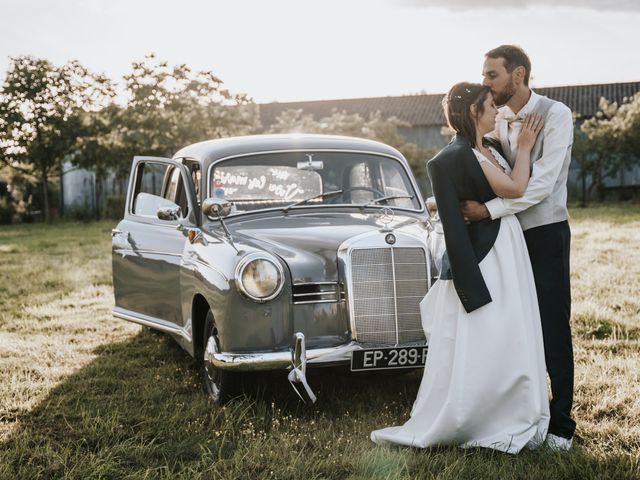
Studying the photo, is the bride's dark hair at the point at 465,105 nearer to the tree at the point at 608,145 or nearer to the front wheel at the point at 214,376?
the front wheel at the point at 214,376

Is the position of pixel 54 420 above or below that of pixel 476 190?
below

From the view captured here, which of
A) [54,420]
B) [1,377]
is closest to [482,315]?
[54,420]

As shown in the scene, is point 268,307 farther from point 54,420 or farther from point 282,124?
point 282,124

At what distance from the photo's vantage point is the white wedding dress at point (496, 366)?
4055 mm

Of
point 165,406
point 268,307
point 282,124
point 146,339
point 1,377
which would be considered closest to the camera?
point 268,307

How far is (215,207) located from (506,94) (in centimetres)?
218

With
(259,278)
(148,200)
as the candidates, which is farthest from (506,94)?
(148,200)

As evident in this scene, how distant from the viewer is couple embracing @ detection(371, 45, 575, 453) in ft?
13.3

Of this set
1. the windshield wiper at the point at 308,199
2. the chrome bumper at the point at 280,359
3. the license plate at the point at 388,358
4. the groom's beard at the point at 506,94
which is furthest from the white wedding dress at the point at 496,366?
the windshield wiper at the point at 308,199

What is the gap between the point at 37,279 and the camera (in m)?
11.9

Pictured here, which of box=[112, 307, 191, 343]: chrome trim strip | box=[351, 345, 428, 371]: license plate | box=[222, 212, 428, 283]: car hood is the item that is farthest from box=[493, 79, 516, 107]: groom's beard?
box=[112, 307, 191, 343]: chrome trim strip

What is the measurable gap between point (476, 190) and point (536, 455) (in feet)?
4.51

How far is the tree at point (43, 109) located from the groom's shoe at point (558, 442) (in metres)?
27.5

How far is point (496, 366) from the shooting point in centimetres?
406
